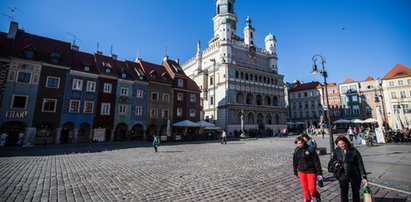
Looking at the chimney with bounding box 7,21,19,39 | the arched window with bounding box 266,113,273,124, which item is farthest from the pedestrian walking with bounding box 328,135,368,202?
the arched window with bounding box 266,113,273,124

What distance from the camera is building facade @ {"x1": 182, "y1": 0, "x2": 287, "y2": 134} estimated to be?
4419 cm

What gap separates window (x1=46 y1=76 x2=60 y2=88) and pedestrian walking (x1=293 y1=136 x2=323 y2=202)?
29142mm

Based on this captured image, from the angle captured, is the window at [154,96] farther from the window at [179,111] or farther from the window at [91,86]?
the window at [91,86]

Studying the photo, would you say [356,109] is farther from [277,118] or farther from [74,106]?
[74,106]

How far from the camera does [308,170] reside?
4285 millimetres

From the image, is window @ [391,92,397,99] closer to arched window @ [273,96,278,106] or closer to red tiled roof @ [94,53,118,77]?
arched window @ [273,96,278,106]

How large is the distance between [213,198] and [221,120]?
38925 mm

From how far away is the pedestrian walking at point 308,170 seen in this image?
422cm

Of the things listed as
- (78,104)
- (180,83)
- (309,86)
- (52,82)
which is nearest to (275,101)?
(309,86)

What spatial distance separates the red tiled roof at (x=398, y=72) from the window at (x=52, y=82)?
65.8 m

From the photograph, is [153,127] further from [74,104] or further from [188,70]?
[188,70]

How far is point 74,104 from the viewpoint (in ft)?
83.1

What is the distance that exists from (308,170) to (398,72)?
59966mm

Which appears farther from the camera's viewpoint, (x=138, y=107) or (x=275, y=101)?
(x=275, y=101)
